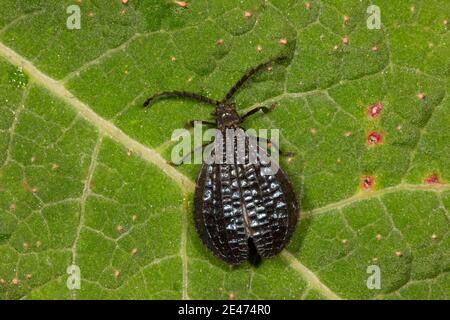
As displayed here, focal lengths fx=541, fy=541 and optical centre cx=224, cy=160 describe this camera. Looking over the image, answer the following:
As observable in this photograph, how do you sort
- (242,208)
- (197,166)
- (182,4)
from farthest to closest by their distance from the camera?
(197,166)
(182,4)
(242,208)

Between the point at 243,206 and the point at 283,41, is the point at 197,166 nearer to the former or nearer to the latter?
the point at 243,206

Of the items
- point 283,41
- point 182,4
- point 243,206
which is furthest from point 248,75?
point 243,206

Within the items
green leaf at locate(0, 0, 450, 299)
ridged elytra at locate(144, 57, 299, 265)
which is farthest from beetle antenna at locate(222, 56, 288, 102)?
ridged elytra at locate(144, 57, 299, 265)

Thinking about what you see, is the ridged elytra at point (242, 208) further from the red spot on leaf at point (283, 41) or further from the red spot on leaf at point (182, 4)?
the red spot on leaf at point (182, 4)

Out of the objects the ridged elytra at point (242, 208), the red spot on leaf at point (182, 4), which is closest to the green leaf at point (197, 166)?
the red spot on leaf at point (182, 4)

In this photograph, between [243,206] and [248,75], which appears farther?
[248,75]

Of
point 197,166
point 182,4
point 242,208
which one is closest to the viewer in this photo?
point 242,208

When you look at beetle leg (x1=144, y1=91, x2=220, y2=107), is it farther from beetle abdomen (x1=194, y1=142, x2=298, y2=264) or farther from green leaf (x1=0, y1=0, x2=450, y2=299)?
beetle abdomen (x1=194, y1=142, x2=298, y2=264)
